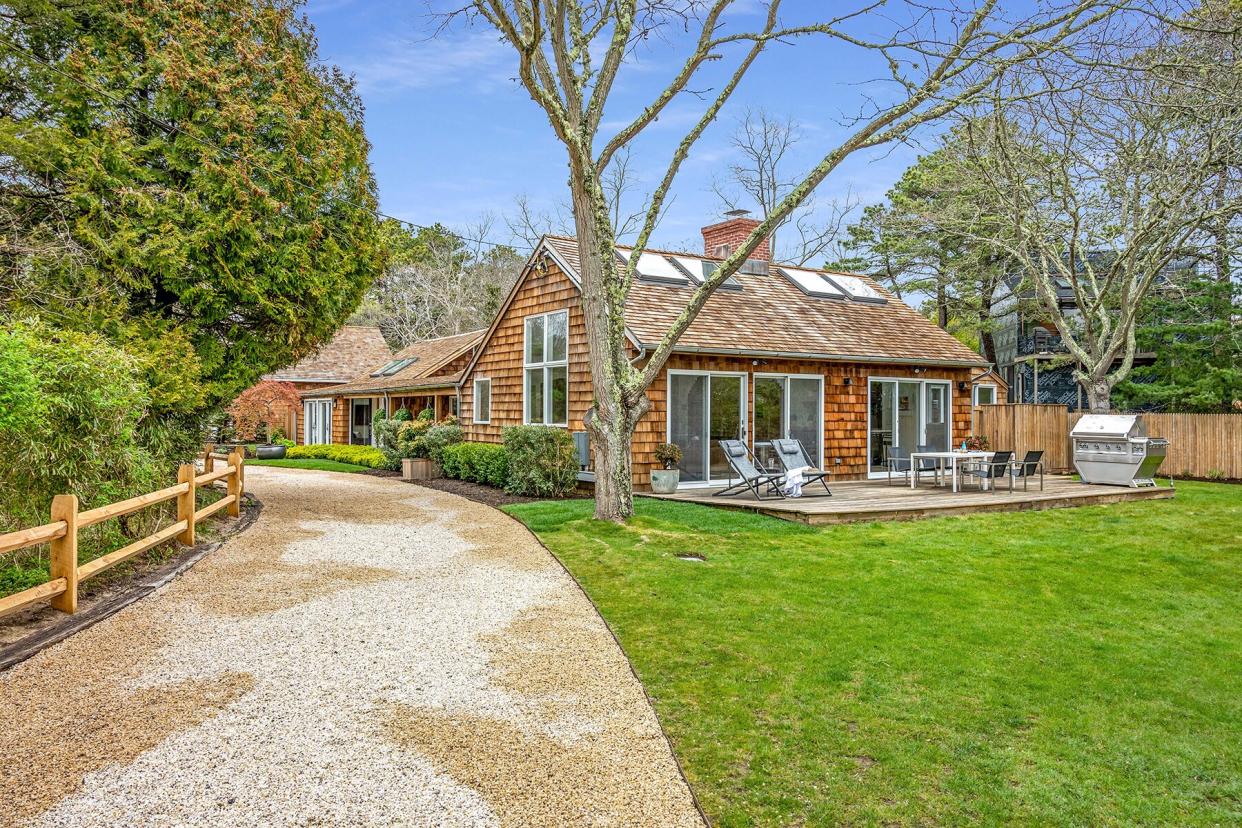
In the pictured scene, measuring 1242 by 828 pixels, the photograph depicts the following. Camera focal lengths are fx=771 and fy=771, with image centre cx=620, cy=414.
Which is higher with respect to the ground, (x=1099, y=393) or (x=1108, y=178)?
(x=1108, y=178)

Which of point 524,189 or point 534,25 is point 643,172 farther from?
point 534,25

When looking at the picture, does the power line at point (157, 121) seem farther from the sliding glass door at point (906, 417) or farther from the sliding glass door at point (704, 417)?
the sliding glass door at point (906, 417)

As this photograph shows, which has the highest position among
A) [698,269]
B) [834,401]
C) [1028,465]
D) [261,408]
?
[698,269]

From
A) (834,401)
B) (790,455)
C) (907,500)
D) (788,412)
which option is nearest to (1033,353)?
(834,401)

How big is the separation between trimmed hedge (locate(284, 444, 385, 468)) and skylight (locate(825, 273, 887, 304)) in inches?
471

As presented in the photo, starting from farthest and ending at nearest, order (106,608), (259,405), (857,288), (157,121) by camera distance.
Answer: (259,405), (857,288), (157,121), (106,608)

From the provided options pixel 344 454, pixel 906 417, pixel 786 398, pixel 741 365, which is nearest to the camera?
pixel 741 365

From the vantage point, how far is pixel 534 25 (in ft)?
26.9

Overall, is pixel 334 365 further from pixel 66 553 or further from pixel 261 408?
pixel 66 553

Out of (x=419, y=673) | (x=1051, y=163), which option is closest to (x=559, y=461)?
(x=419, y=673)

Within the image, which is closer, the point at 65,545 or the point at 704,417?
the point at 65,545

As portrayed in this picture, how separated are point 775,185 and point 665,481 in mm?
17726

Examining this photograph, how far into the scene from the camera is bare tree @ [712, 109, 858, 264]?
25.7 m

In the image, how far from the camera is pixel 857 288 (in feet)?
58.6
